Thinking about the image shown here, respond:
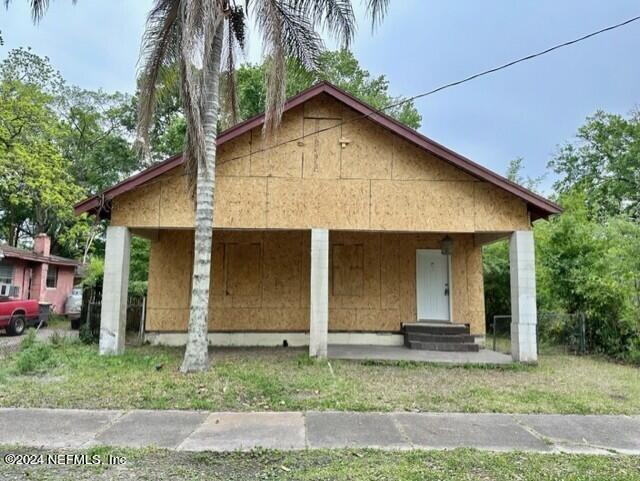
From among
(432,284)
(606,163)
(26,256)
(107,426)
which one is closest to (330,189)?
(432,284)

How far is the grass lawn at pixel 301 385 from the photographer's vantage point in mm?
6070

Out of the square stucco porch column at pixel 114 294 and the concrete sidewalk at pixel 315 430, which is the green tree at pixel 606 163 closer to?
the concrete sidewalk at pixel 315 430

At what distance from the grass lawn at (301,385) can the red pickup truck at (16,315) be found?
18.1ft

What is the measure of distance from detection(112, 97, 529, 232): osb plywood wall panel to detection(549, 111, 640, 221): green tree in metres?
16.3

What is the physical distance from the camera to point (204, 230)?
26.5 feet

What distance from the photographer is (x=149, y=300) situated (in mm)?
11562

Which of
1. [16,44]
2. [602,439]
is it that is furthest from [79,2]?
[16,44]

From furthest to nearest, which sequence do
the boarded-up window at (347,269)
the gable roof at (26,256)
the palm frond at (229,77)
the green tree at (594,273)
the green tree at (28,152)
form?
1. the gable roof at (26,256)
2. the green tree at (28,152)
3. the boarded-up window at (347,269)
4. the green tree at (594,273)
5. the palm frond at (229,77)

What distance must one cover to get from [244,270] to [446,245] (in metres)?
5.49

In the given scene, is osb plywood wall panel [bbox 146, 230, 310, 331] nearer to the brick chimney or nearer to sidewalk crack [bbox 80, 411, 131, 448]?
sidewalk crack [bbox 80, 411, 131, 448]

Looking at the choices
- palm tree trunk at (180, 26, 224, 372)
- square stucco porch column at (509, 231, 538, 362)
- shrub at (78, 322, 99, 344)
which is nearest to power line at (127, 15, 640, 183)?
palm tree trunk at (180, 26, 224, 372)

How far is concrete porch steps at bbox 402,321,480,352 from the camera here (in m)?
10.9

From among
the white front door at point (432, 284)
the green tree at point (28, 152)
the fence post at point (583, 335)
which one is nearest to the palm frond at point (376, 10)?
the white front door at point (432, 284)

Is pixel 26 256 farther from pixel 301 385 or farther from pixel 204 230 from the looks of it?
pixel 301 385
